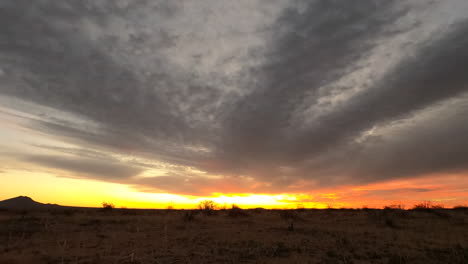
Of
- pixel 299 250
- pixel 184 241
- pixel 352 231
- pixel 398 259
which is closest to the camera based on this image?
pixel 398 259

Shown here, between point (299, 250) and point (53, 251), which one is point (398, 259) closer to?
point (299, 250)

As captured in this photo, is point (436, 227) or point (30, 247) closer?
point (30, 247)

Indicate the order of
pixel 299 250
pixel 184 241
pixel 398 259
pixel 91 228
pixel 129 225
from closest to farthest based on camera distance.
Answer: pixel 398 259, pixel 299 250, pixel 184 241, pixel 91 228, pixel 129 225

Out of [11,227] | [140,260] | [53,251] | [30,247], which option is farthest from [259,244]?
[11,227]

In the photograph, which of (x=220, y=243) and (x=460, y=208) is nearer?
(x=220, y=243)

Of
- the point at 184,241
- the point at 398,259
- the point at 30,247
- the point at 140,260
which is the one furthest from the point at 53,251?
the point at 398,259

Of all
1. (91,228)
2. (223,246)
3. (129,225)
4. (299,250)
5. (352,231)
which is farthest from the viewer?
(129,225)

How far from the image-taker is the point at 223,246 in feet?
66.6

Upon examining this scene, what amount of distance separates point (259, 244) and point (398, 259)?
8345 mm

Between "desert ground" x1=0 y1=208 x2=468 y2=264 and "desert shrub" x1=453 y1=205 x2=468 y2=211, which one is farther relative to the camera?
"desert shrub" x1=453 y1=205 x2=468 y2=211

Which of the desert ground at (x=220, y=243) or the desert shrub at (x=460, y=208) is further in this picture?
the desert shrub at (x=460, y=208)

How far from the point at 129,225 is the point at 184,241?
1081 cm

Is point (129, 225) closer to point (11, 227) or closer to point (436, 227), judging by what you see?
point (11, 227)

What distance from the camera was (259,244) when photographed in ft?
68.1
